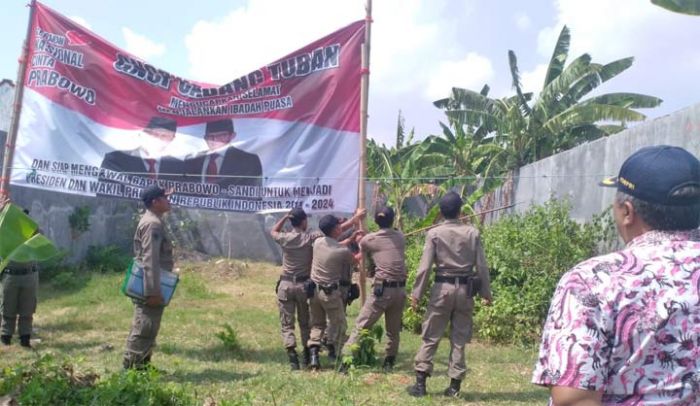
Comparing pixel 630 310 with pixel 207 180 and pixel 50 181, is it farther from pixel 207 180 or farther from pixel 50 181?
pixel 50 181

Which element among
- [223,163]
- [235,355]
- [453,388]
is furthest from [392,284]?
[223,163]

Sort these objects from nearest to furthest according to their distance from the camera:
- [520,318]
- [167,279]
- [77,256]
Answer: [167,279], [520,318], [77,256]

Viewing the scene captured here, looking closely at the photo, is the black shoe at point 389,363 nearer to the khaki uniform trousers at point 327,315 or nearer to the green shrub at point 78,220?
the khaki uniform trousers at point 327,315

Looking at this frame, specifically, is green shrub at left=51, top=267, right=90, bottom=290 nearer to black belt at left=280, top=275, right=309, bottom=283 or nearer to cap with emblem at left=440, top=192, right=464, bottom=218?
black belt at left=280, top=275, right=309, bottom=283

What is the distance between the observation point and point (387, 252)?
7.12 meters

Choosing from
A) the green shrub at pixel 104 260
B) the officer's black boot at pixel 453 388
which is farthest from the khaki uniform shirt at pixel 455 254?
the green shrub at pixel 104 260

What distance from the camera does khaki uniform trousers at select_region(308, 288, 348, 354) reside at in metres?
7.10

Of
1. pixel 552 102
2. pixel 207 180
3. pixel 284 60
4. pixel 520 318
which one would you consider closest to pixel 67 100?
pixel 207 180

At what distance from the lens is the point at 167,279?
630 cm

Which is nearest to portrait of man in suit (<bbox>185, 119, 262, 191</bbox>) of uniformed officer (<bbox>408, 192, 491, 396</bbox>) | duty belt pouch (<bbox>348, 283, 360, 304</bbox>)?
duty belt pouch (<bbox>348, 283, 360, 304</bbox>)

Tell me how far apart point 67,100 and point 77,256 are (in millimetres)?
6954

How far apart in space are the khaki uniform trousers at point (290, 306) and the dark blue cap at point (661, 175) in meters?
5.53

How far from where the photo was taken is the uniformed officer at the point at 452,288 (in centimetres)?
603

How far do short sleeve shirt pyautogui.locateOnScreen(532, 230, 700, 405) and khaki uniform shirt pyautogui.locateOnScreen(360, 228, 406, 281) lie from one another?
206 inches
